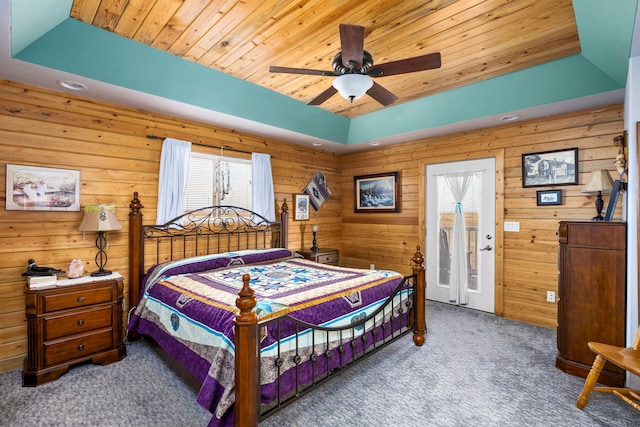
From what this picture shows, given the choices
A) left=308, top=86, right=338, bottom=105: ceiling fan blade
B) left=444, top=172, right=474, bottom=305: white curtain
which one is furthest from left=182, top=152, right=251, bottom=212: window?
left=444, top=172, right=474, bottom=305: white curtain

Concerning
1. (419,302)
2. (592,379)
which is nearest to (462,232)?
(419,302)

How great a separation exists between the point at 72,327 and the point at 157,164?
73.4 inches

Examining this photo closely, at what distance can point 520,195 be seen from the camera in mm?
3824

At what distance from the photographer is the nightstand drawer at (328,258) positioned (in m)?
4.85

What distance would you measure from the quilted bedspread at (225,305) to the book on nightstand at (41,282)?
73 centimetres

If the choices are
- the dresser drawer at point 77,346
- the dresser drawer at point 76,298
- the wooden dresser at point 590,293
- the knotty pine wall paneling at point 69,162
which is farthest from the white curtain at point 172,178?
the wooden dresser at point 590,293

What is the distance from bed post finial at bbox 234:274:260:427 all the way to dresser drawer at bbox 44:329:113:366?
1849 mm

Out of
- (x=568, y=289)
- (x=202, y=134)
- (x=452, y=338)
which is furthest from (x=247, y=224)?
(x=568, y=289)

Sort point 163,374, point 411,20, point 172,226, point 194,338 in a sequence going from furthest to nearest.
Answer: point 172,226, point 163,374, point 411,20, point 194,338

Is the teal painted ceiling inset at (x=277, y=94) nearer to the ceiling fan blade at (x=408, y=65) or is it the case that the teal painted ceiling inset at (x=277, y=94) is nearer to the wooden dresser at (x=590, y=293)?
the ceiling fan blade at (x=408, y=65)

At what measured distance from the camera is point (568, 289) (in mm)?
2650

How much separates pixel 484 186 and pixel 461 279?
136 cm

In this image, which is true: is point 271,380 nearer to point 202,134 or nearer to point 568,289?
point 568,289

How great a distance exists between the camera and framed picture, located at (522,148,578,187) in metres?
3.46
